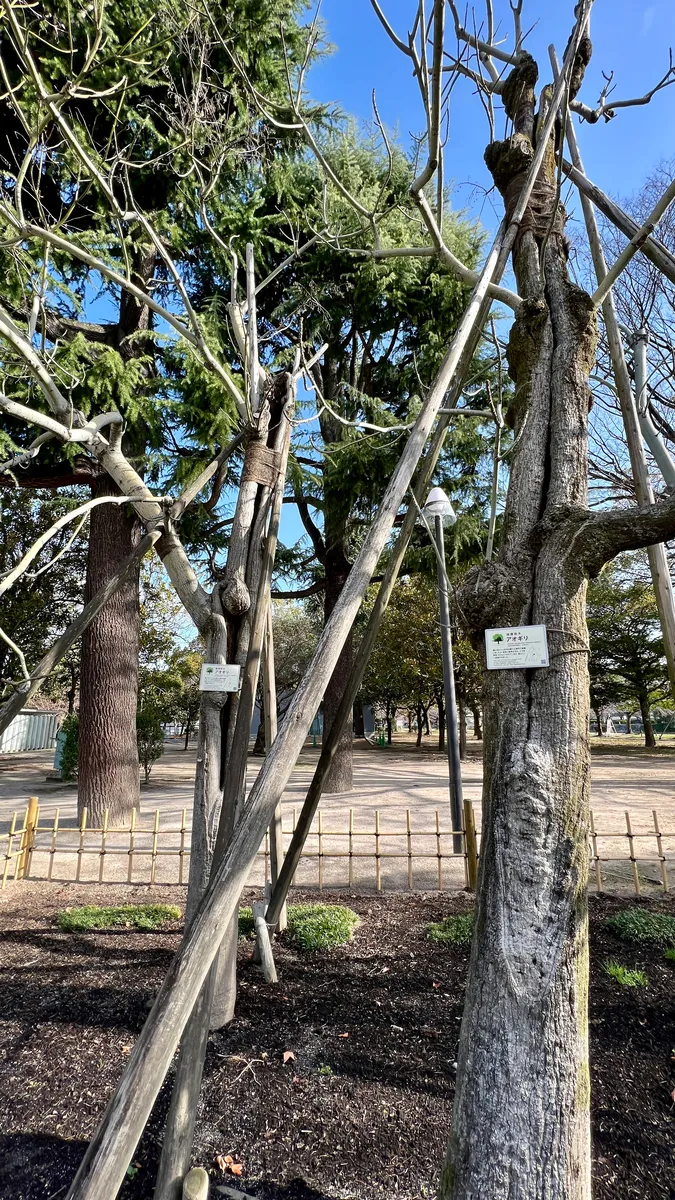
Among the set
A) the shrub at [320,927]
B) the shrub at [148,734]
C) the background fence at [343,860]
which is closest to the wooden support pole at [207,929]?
the shrub at [320,927]

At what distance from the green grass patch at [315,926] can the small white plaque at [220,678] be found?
1712mm

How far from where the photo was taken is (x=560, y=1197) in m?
1.30

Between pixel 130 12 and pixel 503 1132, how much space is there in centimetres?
Result: 927

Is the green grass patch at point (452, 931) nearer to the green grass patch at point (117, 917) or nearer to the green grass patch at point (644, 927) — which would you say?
the green grass patch at point (644, 927)

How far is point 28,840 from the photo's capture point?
4762mm

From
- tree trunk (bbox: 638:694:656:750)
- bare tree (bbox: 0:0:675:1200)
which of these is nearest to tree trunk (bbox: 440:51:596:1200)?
bare tree (bbox: 0:0:675:1200)

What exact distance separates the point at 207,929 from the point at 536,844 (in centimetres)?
89

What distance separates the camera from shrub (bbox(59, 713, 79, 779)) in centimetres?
1043

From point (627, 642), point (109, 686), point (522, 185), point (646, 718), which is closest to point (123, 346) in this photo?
point (109, 686)

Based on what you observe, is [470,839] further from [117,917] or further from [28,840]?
[28,840]

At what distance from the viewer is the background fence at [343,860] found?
14.4 feet

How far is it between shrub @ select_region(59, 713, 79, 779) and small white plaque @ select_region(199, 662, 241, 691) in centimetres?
903

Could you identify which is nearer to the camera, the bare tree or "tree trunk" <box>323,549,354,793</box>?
the bare tree

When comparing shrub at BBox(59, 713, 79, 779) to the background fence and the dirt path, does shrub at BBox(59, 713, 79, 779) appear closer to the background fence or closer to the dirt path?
the dirt path
